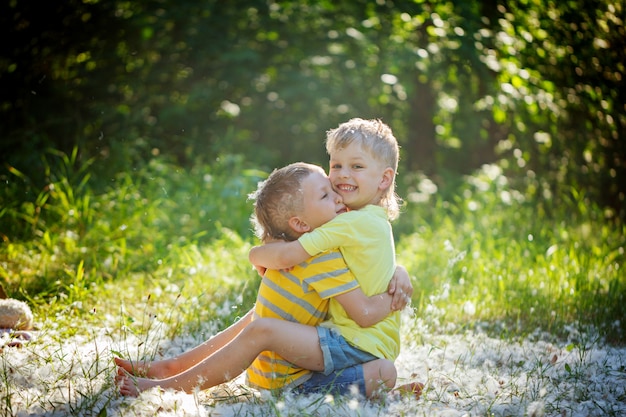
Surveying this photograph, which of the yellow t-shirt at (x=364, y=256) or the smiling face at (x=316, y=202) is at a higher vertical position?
the smiling face at (x=316, y=202)

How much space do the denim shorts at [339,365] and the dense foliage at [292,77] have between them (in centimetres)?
336

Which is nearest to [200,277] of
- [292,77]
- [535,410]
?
[535,410]

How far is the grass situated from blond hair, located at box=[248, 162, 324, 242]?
61 cm

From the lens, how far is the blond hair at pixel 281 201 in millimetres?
2648

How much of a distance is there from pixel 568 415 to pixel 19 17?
202 inches

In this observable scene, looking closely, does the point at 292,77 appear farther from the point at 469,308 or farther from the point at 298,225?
the point at 298,225

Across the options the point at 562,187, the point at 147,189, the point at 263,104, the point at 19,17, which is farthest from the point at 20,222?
the point at 562,187

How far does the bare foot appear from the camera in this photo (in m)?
2.74

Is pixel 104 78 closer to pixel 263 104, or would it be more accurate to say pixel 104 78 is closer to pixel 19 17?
pixel 19 17

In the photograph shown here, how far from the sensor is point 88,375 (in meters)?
2.70

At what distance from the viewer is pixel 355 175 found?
9.11 feet

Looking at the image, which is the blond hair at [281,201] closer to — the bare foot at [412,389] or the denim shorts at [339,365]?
the denim shorts at [339,365]

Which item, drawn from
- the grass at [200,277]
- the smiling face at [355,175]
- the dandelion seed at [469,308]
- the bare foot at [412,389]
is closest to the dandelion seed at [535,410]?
the grass at [200,277]

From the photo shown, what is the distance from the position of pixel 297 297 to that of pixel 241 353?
0.98 ft
